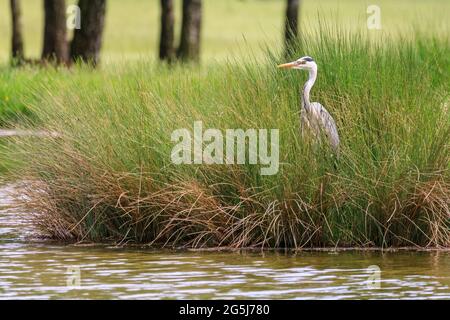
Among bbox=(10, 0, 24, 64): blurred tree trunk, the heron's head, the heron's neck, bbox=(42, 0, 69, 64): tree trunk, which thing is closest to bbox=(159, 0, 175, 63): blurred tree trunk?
bbox=(10, 0, 24, 64): blurred tree trunk

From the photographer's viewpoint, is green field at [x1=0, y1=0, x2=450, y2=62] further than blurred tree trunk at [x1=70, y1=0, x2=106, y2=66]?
Yes

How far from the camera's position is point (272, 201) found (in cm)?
1085

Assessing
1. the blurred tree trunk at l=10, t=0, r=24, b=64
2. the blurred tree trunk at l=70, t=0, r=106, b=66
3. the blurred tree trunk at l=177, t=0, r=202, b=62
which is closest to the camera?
the blurred tree trunk at l=70, t=0, r=106, b=66

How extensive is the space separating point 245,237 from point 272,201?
1.17 feet

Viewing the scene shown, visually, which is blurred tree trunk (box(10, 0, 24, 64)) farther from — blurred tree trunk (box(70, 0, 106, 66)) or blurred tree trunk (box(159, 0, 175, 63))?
blurred tree trunk (box(70, 0, 106, 66))

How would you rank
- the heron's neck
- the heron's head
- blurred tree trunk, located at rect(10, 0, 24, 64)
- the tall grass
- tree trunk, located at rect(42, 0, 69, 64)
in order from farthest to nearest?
blurred tree trunk, located at rect(10, 0, 24, 64), tree trunk, located at rect(42, 0, 69, 64), the heron's head, the heron's neck, the tall grass

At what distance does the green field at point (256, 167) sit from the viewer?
10.9 m

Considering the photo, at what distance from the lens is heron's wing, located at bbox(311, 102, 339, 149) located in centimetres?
1109

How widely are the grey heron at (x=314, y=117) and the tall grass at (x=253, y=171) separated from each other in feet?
0.29

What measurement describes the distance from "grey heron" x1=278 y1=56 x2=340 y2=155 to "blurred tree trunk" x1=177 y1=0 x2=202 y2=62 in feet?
66.3

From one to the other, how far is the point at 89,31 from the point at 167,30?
6.86 metres

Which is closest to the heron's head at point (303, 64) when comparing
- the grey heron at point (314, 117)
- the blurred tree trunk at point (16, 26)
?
the grey heron at point (314, 117)

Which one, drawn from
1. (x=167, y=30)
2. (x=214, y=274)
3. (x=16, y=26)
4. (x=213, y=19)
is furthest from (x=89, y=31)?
(x=213, y=19)
